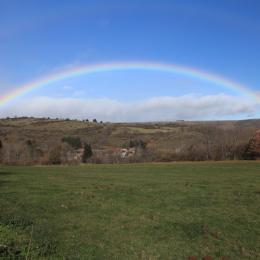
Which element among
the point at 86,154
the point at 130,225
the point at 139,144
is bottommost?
the point at 86,154

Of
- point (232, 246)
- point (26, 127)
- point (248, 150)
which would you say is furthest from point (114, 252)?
point (26, 127)

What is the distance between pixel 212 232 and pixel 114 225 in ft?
8.43

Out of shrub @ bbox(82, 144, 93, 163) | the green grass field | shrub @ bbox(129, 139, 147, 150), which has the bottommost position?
shrub @ bbox(82, 144, 93, 163)

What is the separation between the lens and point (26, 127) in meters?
123

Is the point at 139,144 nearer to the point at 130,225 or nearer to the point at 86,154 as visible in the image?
the point at 86,154

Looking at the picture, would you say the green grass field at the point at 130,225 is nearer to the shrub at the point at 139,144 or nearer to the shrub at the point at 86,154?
the shrub at the point at 86,154

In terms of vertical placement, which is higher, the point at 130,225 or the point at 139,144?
the point at 130,225

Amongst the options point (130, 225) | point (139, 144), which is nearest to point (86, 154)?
point (139, 144)

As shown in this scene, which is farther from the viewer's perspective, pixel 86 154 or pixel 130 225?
pixel 86 154

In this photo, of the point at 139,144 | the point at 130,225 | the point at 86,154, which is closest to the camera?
the point at 130,225

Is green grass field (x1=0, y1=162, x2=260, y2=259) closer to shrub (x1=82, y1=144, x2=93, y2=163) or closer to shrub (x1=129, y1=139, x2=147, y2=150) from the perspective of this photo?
shrub (x1=82, y1=144, x2=93, y2=163)

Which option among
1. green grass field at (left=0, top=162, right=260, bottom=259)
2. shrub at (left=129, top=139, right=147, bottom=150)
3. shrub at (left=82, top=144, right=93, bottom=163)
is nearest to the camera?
green grass field at (left=0, top=162, right=260, bottom=259)

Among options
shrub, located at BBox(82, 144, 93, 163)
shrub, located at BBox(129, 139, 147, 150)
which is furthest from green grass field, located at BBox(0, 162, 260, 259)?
shrub, located at BBox(129, 139, 147, 150)

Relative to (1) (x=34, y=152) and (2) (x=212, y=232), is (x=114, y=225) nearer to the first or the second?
(2) (x=212, y=232)
